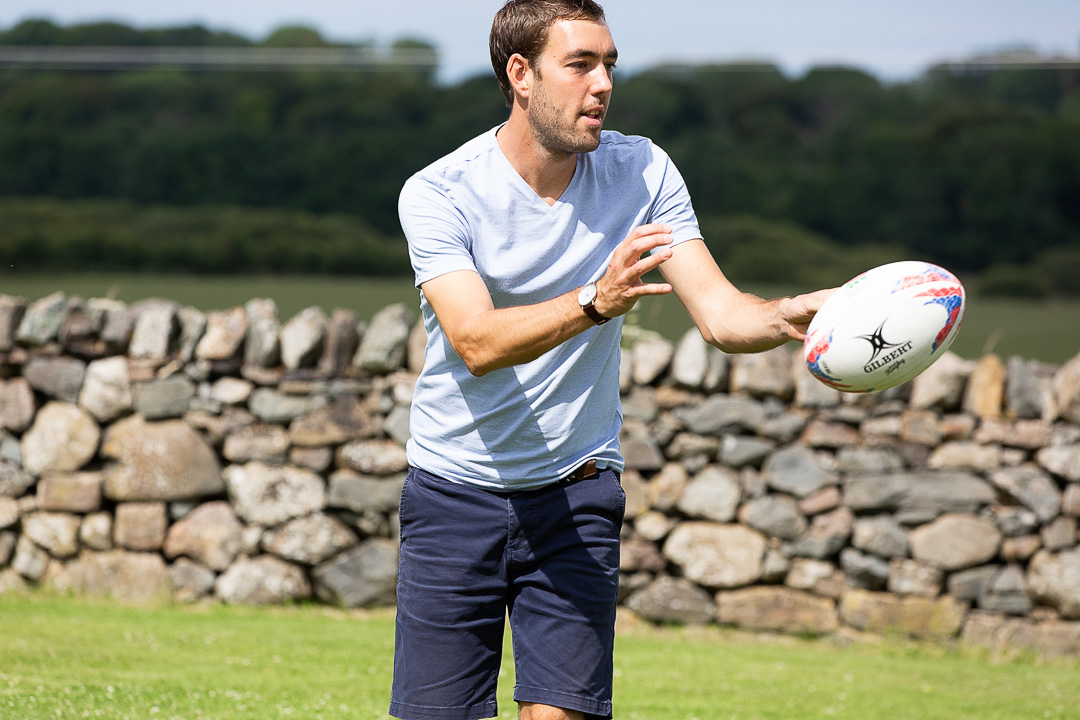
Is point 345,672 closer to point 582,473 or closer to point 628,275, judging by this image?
point 582,473

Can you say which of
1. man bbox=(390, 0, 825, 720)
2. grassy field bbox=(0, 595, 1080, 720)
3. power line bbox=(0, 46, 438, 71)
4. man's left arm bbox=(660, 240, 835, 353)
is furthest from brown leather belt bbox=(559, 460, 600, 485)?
power line bbox=(0, 46, 438, 71)

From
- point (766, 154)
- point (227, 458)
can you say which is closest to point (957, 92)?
point (766, 154)

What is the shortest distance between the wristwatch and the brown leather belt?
0.47 metres

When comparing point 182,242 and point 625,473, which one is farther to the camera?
point 182,242

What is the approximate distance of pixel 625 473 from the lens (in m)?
5.52

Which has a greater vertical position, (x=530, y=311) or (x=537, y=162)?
(x=537, y=162)

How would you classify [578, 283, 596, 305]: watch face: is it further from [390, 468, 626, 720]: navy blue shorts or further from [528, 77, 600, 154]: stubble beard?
[390, 468, 626, 720]: navy blue shorts

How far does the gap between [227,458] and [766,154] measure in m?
4.73

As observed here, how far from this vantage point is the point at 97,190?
823 cm

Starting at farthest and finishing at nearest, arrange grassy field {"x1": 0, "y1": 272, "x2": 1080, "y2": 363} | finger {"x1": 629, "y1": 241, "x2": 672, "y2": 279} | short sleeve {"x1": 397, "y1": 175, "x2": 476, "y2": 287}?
1. grassy field {"x1": 0, "y1": 272, "x2": 1080, "y2": 363}
2. short sleeve {"x1": 397, "y1": 175, "x2": 476, "y2": 287}
3. finger {"x1": 629, "y1": 241, "x2": 672, "y2": 279}

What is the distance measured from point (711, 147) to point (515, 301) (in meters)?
6.20

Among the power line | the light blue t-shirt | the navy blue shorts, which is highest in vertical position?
the power line

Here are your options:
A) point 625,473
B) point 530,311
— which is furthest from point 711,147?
point 530,311

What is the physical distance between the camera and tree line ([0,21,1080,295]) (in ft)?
24.9
